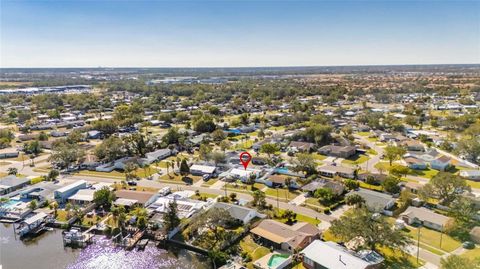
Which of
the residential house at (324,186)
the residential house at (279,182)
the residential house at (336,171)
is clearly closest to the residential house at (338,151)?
the residential house at (336,171)

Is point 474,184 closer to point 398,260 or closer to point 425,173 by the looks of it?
point 425,173

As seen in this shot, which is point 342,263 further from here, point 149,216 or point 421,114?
point 421,114

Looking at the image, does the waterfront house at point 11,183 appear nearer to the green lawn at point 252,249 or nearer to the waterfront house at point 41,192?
the waterfront house at point 41,192

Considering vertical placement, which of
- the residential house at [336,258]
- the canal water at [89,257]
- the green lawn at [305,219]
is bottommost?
the canal water at [89,257]

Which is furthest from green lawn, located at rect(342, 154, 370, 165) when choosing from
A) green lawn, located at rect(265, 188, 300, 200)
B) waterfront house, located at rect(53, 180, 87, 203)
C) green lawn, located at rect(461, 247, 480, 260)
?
waterfront house, located at rect(53, 180, 87, 203)

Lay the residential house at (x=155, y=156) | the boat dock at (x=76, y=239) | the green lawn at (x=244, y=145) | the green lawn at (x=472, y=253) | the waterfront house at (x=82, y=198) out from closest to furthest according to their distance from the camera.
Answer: the green lawn at (x=472, y=253), the boat dock at (x=76, y=239), the waterfront house at (x=82, y=198), the residential house at (x=155, y=156), the green lawn at (x=244, y=145)

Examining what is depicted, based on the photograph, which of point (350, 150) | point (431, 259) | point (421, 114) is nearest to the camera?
point (431, 259)

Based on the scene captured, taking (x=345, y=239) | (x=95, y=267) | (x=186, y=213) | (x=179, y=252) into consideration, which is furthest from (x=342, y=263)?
(x=95, y=267)

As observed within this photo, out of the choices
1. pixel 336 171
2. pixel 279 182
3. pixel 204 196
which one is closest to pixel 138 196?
pixel 204 196
